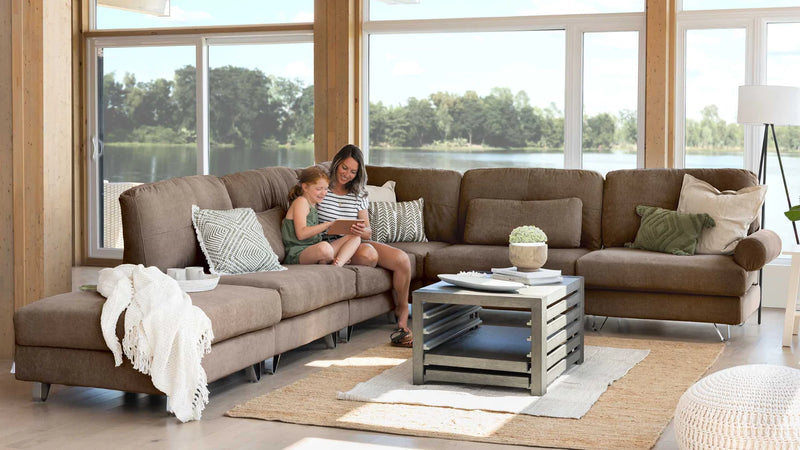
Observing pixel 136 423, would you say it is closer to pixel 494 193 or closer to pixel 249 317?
pixel 249 317

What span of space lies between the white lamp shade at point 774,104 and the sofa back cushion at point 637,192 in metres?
0.39

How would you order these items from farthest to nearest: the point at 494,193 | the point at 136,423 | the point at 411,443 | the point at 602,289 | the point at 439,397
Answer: the point at 494,193
the point at 602,289
the point at 439,397
the point at 136,423
the point at 411,443

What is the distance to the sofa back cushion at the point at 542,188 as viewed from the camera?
240 inches

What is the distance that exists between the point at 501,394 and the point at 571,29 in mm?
4025

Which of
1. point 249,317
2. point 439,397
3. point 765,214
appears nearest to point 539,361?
point 439,397

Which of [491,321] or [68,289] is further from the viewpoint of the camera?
[491,321]

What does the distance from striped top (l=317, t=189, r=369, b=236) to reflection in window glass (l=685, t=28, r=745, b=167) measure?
2.87m

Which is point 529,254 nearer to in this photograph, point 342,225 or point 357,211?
point 342,225

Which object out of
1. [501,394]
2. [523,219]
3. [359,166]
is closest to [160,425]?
[501,394]

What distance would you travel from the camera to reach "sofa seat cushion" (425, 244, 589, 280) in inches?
221

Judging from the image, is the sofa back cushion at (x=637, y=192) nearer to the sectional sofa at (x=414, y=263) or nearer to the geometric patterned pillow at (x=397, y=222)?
the sectional sofa at (x=414, y=263)

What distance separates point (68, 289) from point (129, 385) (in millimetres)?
1393

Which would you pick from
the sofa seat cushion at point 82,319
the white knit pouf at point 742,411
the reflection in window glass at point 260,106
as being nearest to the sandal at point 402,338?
the sofa seat cushion at point 82,319

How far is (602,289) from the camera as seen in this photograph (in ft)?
18.0
